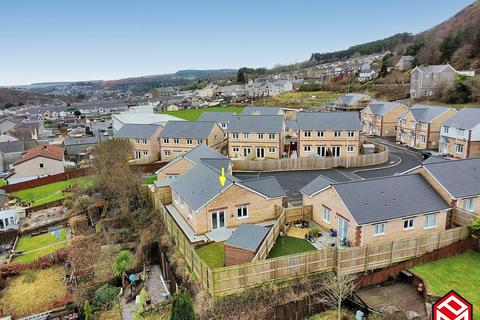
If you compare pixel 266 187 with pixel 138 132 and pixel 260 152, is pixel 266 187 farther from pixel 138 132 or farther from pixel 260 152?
pixel 138 132

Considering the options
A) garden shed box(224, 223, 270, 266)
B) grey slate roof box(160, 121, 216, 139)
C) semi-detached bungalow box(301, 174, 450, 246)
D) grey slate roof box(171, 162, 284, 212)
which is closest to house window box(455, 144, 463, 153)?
semi-detached bungalow box(301, 174, 450, 246)

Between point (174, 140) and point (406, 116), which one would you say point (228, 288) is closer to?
point (174, 140)

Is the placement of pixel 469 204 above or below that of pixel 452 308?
below

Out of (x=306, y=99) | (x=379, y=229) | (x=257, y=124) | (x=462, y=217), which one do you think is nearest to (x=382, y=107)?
(x=257, y=124)

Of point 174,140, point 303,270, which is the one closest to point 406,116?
point 174,140

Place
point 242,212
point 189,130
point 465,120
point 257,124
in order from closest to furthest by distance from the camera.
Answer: point 242,212, point 465,120, point 257,124, point 189,130

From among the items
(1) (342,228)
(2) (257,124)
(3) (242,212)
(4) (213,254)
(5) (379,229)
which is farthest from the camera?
(2) (257,124)

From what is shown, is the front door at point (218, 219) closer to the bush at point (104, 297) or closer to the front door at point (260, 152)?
the bush at point (104, 297)

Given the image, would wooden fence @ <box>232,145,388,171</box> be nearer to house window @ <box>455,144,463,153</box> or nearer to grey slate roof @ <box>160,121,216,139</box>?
grey slate roof @ <box>160,121,216,139</box>
